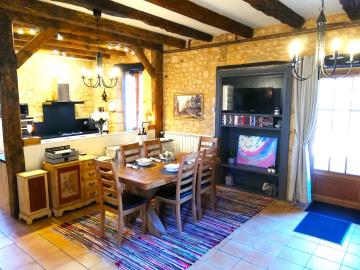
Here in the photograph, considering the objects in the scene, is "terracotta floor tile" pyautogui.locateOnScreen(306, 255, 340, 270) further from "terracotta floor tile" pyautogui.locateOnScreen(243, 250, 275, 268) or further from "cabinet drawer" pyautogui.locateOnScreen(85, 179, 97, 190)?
"cabinet drawer" pyautogui.locateOnScreen(85, 179, 97, 190)

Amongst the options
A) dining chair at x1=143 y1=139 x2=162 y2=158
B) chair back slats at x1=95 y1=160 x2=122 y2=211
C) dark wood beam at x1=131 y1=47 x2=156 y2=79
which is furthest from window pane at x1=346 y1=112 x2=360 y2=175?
dark wood beam at x1=131 y1=47 x2=156 y2=79

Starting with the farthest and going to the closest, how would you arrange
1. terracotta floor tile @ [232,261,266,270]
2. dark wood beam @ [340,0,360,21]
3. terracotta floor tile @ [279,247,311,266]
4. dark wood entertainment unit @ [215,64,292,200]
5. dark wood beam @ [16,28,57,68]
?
dark wood entertainment unit @ [215,64,292,200] < dark wood beam @ [16,28,57,68] < dark wood beam @ [340,0,360,21] < terracotta floor tile @ [279,247,311,266] < terracotta floor tile @ [232,261,266,270]

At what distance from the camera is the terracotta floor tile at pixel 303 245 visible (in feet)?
9.93

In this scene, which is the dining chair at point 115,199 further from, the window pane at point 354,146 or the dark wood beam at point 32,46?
the window pane at point 354,146

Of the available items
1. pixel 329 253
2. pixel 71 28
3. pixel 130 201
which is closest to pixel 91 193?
pixel 130 201

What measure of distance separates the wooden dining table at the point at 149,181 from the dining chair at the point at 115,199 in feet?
0.33

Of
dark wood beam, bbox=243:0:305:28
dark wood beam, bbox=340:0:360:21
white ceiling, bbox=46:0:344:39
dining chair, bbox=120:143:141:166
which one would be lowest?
dining chair, bbox=120:143:141:166

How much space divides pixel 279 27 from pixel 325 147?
6.97ft

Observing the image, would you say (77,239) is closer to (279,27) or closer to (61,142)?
(61,142)

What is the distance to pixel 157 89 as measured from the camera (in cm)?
606

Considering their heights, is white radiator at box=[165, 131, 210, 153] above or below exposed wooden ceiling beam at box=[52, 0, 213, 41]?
below

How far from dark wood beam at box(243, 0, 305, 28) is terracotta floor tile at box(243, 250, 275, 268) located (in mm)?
2866

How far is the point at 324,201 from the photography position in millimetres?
4340

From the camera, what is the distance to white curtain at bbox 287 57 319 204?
4.03 m
